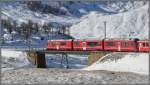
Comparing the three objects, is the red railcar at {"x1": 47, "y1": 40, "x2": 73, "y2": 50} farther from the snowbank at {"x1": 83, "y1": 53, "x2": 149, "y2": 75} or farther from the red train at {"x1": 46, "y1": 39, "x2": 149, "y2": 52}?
the snowbank at {"x1": 83, "y1": 53, "x2": 149, "y2": 75}

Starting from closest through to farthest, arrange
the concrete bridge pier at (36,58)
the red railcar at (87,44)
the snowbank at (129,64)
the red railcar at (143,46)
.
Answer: the snowbank at (129,64) < the red railcar at (143,46) < the red railcar at (87,44) < the concrete bridge pier at (36,58)

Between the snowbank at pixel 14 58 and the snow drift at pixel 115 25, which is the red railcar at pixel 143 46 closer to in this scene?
the snowbank at pixel 14 58

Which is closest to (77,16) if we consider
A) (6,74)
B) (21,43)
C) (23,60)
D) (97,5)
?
(97,5)

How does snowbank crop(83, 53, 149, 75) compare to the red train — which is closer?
snowbank crop(83, 53, 149, 75)

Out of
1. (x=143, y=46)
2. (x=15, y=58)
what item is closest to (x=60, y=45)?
(x=15, y=58)

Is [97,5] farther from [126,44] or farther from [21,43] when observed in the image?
[126,44]

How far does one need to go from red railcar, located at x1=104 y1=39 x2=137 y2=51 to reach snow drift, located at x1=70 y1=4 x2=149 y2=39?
2473 inches

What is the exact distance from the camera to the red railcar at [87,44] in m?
61.2

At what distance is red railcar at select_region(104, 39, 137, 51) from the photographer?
58.0 metres

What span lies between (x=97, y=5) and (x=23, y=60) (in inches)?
4377

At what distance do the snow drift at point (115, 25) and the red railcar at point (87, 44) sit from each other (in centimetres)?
5897

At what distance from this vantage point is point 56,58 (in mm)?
94562

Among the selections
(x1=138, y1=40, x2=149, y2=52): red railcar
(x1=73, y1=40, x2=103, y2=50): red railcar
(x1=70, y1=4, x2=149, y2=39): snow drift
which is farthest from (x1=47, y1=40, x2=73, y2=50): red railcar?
A: (x1=70, y1=4, x2=149, y2=39): snow drift

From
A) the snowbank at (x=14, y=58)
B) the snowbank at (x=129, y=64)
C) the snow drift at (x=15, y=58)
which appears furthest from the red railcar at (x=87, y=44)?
the snowbank at (x=14, y=58)
